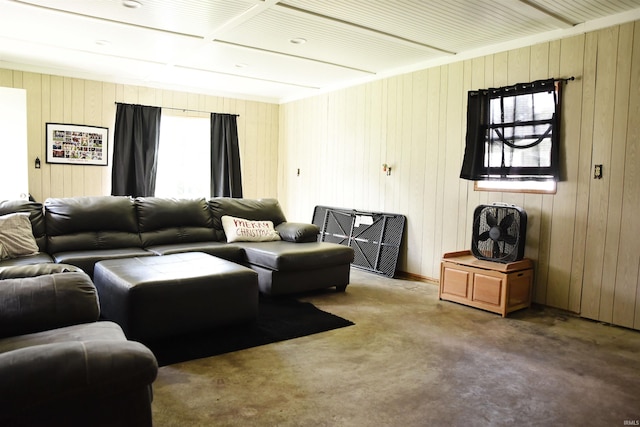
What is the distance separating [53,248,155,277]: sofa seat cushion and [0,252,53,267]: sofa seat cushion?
74mm

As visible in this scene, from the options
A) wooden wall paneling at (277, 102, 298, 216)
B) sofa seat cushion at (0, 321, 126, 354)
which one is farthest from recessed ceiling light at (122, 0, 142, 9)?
wooden wall paneling at (277, 102, 298, 216)

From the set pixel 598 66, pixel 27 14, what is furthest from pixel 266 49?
pixel 598 66

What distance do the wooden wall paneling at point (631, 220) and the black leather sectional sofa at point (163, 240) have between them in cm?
227

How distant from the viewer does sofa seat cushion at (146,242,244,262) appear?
4.14m

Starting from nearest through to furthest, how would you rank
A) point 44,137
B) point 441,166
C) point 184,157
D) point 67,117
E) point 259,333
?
point 259,333 < point 441,166 < point 44,137 < point 67,117 < point 184,157

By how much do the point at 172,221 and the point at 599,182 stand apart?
3.87 metres

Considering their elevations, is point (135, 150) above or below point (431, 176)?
above

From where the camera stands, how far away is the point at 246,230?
475 centimetres

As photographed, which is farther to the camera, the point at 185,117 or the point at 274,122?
the point at 274,122

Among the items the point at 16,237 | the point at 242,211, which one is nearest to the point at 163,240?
the point at 242,211

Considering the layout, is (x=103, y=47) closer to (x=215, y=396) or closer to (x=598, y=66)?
(x=215, y=396)

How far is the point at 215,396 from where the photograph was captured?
7.57 feet

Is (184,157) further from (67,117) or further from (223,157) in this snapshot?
(67,117)

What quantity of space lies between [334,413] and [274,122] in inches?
235
